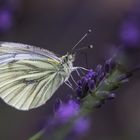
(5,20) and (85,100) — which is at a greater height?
(5,20)

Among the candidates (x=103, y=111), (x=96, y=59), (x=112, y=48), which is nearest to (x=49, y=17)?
(x=96, y=59)

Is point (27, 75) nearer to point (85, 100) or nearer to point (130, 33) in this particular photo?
point (130, 33)

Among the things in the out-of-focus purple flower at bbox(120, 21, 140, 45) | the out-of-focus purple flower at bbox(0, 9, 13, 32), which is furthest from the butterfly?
the out-of-focus purple flower at bbox(0, 9, 13, 32)

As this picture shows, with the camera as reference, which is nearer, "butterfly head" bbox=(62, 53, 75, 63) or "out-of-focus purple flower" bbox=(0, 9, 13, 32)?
"butterfly head" bbox=(62, 53, 75, 63)

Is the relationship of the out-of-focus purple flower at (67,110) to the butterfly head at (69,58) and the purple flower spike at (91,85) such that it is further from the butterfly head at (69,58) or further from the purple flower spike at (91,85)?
the butterfly head at (69,58)

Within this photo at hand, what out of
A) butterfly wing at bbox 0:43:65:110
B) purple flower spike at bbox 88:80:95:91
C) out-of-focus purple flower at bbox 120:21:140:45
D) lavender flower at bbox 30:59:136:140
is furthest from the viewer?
butterfly wing at bbox 0:43:65:110

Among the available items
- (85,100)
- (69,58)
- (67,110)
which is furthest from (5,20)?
(85,100)

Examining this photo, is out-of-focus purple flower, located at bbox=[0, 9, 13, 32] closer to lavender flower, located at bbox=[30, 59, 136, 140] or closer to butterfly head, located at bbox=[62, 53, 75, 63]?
butterfly head, located at bbox=[62, 53, 75, 63]
